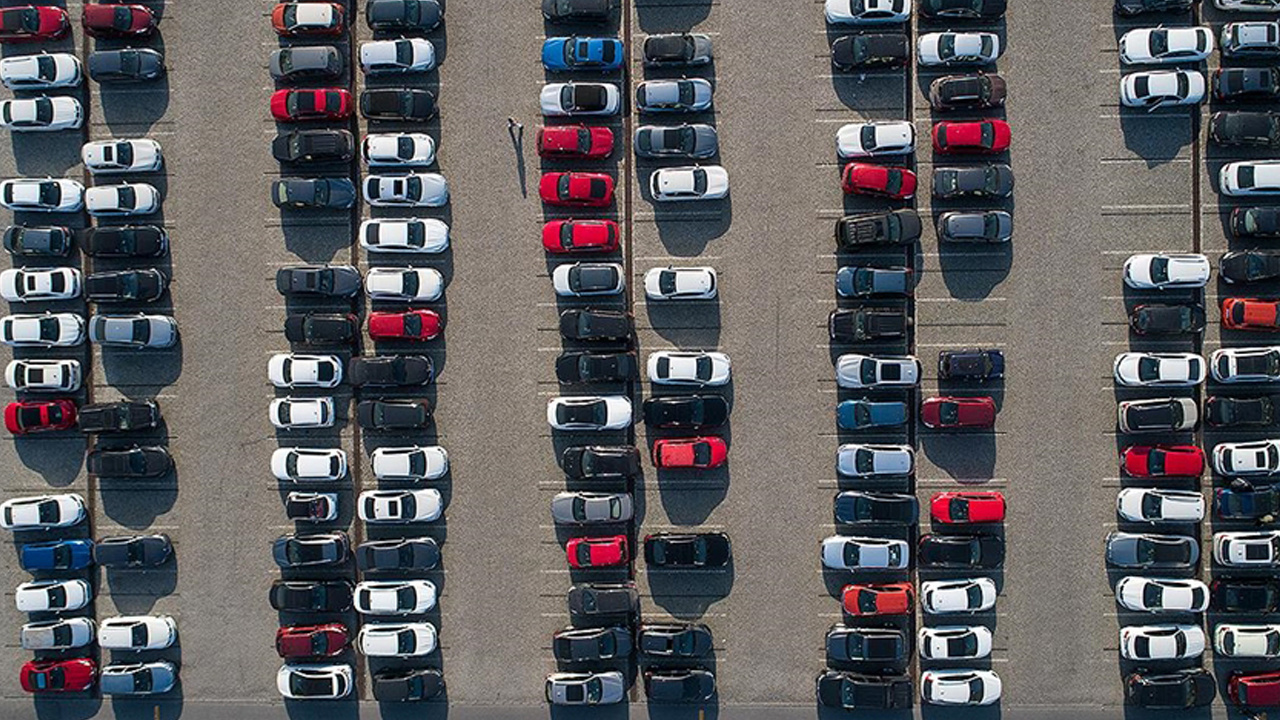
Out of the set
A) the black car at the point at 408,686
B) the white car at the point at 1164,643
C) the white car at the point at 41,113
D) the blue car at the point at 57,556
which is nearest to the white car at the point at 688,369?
the black car at the point at 408,686

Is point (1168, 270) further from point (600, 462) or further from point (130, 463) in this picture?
point (130, 463)

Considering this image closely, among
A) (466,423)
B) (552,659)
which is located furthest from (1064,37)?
(552,659)

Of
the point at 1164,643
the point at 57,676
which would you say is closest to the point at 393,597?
the point at 57,676

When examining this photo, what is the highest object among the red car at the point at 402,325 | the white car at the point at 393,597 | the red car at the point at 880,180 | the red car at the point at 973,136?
the red car at the point at 973,136

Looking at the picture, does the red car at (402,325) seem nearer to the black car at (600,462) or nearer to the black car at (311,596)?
the black car at (600,462)

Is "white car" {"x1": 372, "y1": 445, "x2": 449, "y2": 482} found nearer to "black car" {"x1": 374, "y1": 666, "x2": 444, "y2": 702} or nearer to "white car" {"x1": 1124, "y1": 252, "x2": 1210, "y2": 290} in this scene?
"black car" {"x1": 374, "y1": 666, "x2": 444, "y2": 702}

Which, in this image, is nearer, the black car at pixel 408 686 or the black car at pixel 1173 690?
the black car at pixel 1173 690

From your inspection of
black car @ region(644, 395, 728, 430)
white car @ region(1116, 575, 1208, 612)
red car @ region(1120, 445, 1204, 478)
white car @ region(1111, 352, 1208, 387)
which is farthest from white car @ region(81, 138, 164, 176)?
white car @ region(1116, 575, 1208, 612)

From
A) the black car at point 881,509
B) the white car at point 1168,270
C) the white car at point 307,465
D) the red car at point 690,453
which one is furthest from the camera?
the white car at point 307,465

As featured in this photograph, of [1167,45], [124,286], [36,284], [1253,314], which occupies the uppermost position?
[1167,45]
